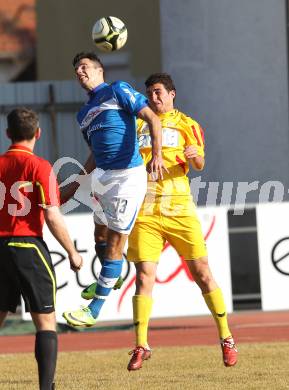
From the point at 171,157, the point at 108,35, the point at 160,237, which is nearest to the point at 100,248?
the point at 160,237

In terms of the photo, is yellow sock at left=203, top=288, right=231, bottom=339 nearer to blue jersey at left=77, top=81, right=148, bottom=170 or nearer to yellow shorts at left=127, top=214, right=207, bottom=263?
yellow shorts at left=127, top=214, right=207, bottom=263

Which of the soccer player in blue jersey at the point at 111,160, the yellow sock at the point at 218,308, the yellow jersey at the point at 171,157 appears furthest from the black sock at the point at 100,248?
the yellow sock at the point at 218,308

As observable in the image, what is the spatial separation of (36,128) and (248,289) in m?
9.00

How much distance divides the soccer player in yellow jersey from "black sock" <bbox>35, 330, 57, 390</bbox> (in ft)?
5.95

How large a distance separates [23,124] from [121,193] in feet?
4.98

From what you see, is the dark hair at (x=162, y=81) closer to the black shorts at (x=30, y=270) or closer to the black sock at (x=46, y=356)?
the black shorts at (x=30, y=270)

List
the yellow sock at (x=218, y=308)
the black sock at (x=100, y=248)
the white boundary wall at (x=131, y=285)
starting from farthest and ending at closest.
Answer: the white boundary wall at (x=131, y=285) < the yellow sock at (x=218, y=308) < the black sock at (x=100, y=248)

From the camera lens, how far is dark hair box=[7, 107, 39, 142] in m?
8.30

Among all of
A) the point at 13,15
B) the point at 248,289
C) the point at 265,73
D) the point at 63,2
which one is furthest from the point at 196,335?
the point at 13,15

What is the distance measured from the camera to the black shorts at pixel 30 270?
8359 mm

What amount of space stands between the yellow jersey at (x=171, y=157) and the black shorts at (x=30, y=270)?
79.8 inches

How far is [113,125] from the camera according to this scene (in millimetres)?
9516

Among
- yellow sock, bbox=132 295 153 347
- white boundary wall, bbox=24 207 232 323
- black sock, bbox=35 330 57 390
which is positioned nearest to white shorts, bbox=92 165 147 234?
yellow sock, bbox=132 295 153 347

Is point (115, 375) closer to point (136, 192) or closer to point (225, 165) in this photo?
point (136, 192)
